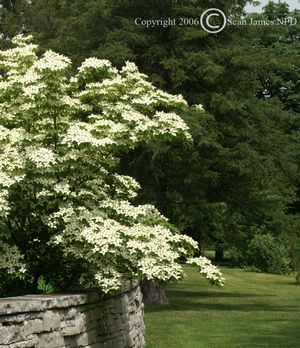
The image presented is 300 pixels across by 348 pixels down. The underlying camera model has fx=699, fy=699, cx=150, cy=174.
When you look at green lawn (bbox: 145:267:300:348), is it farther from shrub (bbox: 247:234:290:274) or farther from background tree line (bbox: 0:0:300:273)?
shrub (bbox: 247:234:290:274)

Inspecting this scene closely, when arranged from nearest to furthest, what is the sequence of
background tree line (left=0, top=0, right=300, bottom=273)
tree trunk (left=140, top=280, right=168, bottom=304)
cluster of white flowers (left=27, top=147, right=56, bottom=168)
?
cluster of white flowers (left=27, top=147, right=56, bottom=168)
background tree line (left=0, top=0, right=300, bottom=273)
tree trunk (left=140, top=280, right=168, bottom=304)

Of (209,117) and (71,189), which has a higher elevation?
(209,117)

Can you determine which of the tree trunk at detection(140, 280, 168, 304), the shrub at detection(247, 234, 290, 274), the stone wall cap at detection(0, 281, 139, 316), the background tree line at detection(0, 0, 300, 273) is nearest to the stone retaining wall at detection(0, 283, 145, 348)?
the stone wall cap at detection(0, 281, 139, 316)

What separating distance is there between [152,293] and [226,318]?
3.33m

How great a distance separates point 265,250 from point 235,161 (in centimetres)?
1677

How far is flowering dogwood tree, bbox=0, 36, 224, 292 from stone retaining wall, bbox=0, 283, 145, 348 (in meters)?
0.42

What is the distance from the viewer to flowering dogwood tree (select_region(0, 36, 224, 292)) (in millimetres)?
7844

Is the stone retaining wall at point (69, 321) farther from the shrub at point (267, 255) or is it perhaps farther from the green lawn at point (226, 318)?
the shrub at point (267, 255)

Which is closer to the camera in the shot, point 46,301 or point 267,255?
point 46,301

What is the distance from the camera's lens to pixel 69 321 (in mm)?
7160

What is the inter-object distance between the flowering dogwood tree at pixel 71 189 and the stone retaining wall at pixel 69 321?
1.36ft

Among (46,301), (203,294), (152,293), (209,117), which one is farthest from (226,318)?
(46,301)

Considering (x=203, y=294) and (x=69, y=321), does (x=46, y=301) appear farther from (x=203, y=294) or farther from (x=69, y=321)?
(x=203, y=294)

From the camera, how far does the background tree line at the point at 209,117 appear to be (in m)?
17.6
